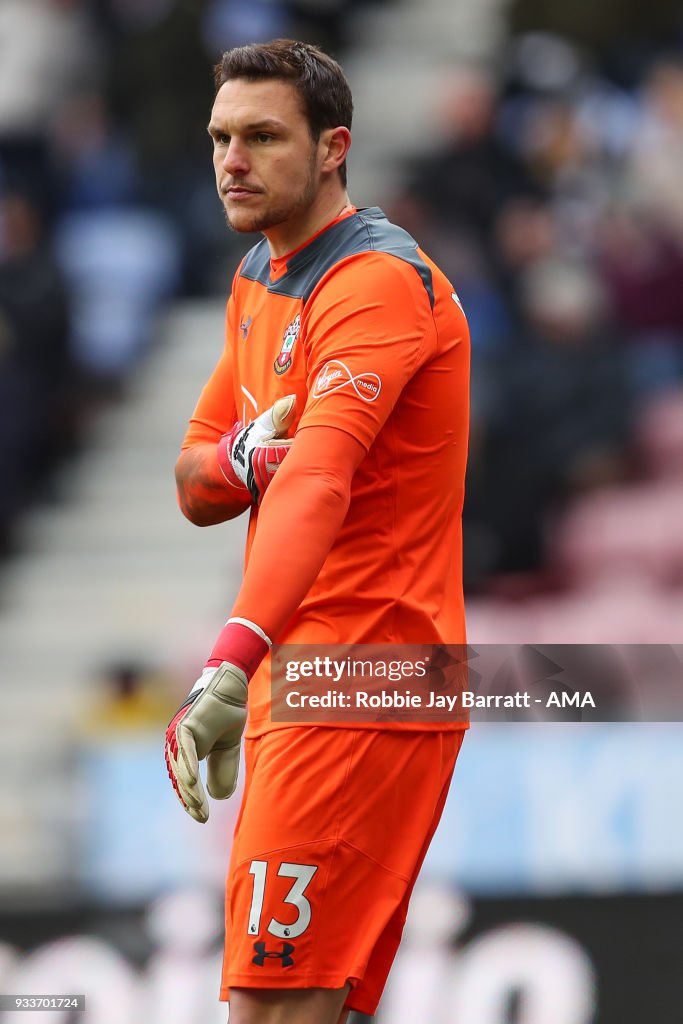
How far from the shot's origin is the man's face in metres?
3.27

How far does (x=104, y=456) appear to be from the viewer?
971cm

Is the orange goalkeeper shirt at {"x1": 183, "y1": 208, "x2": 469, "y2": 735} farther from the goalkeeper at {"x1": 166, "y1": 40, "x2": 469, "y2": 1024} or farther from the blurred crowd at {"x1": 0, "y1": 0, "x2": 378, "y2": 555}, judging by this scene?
the blurred crowd at {"x1": 0, "y1": 0, "x2": 378, "y2": 555}

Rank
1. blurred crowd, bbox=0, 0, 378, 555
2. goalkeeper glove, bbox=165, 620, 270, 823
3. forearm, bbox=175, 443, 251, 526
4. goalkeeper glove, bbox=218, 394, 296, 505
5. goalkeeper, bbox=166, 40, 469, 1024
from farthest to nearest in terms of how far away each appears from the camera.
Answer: blurred crowd, bbox=0, 0, 378, 555, forearm, bbox=175, 443, 251, 526, goalkeeper glove, bbox=218, 394, 296, 505, goalkeeper, bbox=166, 40, 469, 1024, goalkeeper glove, bbox=165, 620, 270, 823

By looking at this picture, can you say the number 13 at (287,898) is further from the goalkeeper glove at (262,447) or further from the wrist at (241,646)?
the goalkeeper glove at (262,447)

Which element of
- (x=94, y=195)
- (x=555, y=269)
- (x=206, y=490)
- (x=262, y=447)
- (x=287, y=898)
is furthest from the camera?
(x=94, y=195)

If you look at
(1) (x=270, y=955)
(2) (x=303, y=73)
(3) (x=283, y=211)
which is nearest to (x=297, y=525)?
(3) (x=283, y=211)

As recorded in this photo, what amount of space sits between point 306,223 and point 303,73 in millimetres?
273

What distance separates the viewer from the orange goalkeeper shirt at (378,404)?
3123mm

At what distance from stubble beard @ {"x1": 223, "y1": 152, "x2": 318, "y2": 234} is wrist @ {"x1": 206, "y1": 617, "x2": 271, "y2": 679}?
78cm

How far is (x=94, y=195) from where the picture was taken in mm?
9953

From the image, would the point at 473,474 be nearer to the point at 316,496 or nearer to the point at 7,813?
the point at 7,813

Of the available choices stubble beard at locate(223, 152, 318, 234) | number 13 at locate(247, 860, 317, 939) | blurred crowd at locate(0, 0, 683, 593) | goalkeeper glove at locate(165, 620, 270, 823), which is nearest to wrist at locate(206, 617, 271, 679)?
goalkeeper glove at locate(165, 620, 270, 823)

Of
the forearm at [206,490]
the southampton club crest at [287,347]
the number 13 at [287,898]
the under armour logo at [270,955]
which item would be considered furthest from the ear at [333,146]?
the under armour logo at [270,955]

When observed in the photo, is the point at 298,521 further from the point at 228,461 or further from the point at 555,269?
the point at 555,269
